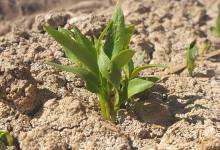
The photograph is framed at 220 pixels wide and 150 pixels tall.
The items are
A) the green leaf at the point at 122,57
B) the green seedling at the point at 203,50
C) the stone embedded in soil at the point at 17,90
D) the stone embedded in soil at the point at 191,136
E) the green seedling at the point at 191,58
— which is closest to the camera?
the green leaf at the point at 122,57

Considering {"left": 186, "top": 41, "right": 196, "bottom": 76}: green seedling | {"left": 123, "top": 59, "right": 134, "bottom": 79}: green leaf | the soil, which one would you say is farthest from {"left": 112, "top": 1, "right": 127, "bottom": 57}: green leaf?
{"left": 186, "top": 41, "right": 196, "bottom": 76}: green seedling

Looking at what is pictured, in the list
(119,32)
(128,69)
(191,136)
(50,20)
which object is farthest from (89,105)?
(50,20)

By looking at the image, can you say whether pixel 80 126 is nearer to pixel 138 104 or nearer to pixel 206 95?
pixel 138 104

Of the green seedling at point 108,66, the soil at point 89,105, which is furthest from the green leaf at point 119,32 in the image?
the soil at point 89,105

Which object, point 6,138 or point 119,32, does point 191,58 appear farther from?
point 6,138

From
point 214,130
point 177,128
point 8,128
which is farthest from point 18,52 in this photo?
point 214,130

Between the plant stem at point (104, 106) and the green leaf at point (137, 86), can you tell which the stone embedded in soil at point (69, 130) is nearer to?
the plant stem at point (104, 106)
